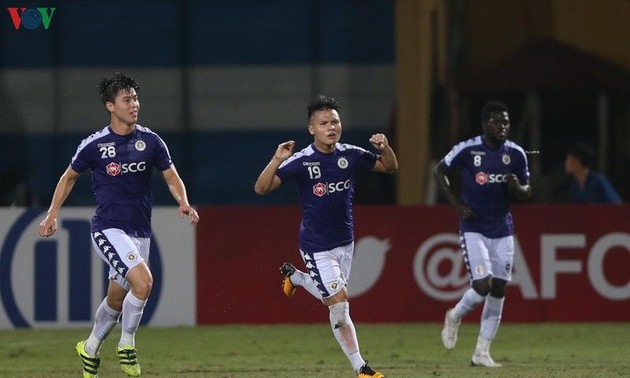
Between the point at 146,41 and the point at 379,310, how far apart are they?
11571 millimetres

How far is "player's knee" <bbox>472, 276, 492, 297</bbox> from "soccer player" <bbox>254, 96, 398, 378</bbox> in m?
2.38

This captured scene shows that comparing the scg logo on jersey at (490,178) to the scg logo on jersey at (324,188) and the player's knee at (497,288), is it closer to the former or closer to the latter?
the player's knee at (497,288)

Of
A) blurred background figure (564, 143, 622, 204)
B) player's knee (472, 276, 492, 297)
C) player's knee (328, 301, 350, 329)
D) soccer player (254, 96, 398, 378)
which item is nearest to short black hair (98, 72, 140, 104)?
soccer player (254, 96, 398, 378)

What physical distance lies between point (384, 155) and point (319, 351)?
156 inches

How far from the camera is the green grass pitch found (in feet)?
43.6

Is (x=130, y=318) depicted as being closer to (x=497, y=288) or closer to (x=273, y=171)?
(x=273, y=171)

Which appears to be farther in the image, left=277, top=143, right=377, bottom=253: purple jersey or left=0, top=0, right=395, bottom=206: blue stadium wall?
left=0, top=0, right=395, bottom=206: blue stadium wall

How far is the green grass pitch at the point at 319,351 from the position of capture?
A: 1330cm

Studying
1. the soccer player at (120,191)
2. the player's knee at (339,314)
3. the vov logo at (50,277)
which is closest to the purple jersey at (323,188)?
the player's knee at (339,314)

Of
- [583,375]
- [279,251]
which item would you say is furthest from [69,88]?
[583,375]

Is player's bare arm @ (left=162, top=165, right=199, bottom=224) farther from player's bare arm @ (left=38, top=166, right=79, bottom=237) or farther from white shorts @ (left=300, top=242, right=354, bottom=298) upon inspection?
white shorts @ (left=300, top=242, right=354, bottom=298)

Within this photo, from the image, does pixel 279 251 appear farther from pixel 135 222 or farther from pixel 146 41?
pixel 146 41

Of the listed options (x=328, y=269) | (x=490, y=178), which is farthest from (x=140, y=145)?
(x=490, y=178)

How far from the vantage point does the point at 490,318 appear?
1410cm
